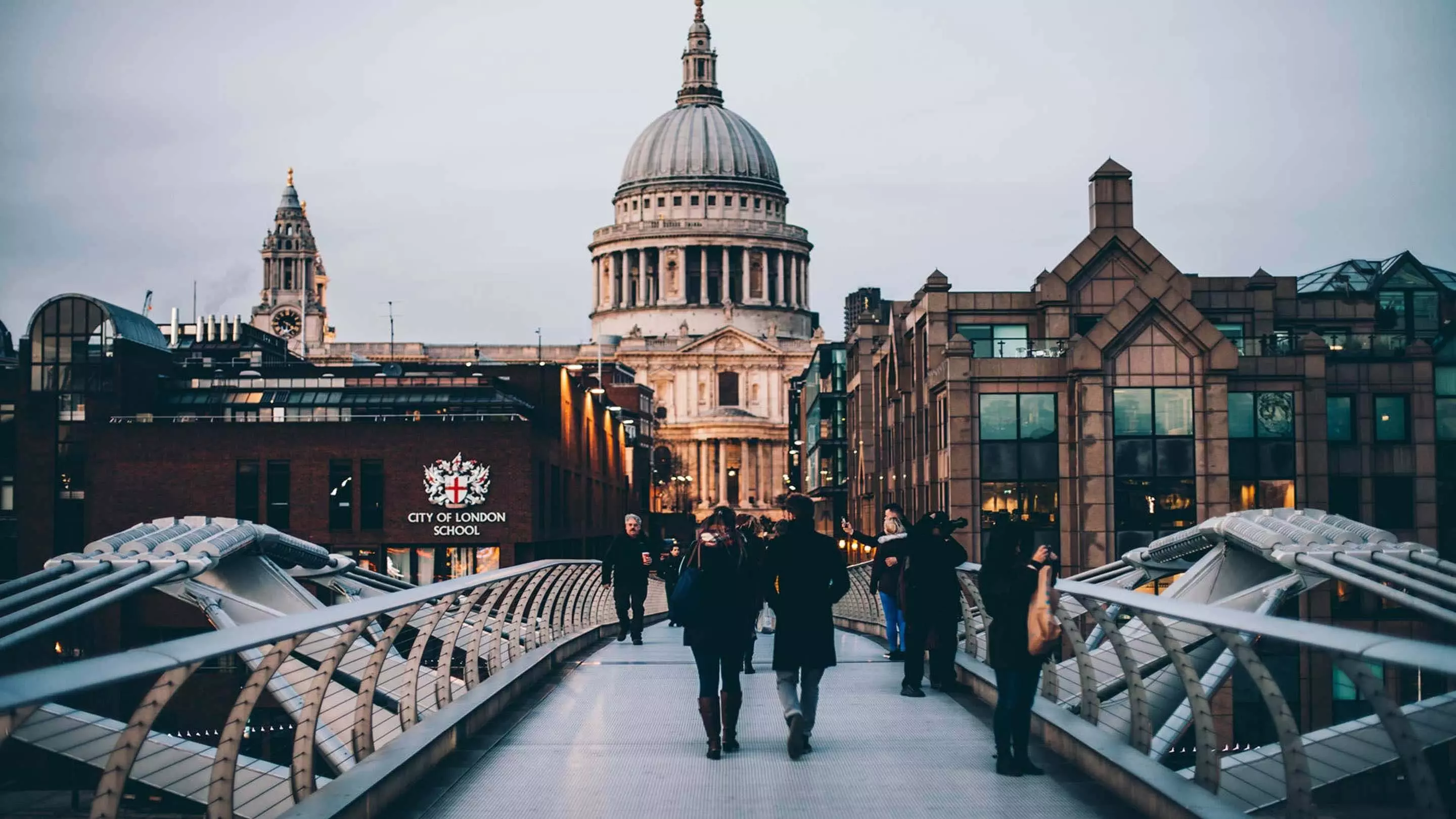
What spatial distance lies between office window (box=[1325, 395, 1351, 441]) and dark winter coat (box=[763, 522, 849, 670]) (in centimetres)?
3695

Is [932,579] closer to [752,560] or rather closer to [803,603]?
[752,560]

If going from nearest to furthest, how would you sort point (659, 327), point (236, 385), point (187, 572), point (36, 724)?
point (36, 724) < point (187, 572) < point (236, 385) < point (659, 327)

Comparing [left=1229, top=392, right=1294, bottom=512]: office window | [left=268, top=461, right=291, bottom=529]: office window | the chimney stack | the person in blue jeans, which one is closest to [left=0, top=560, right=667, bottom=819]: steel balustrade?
the person in blue jeans

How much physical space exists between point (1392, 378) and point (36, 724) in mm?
44927

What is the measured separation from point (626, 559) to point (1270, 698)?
44.8ft

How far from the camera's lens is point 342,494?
6097 cm

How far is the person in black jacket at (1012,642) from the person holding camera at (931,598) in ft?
11.2

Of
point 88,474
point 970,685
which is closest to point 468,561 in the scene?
point 88,474

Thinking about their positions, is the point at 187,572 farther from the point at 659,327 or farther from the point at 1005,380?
the point at 659,327

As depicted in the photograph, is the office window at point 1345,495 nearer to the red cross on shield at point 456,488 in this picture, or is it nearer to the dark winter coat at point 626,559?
the red cross on shield at point 456,488

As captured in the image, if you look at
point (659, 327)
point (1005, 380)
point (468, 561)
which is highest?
point (659, 327)

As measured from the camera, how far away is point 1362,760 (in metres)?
11.1

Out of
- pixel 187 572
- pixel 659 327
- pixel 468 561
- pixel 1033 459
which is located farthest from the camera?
pixel 659 327

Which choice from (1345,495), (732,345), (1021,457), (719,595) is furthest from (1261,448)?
(732,345)
